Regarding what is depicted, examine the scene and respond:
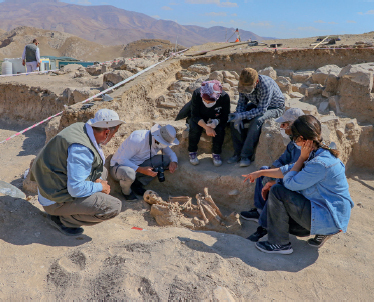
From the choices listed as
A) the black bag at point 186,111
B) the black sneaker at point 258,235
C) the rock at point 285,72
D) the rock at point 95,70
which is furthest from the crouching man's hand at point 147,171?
the rock at point 95,70

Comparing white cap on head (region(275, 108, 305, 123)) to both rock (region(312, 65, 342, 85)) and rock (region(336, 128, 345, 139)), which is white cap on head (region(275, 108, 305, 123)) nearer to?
rock (region(336, 128, 345, 139))

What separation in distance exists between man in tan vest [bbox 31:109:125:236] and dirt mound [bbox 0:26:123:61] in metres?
32.3

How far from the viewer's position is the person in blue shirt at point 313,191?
2744mm

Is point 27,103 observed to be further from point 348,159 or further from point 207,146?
point 348,159

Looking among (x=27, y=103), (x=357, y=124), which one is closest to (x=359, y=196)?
(x=357, y=124)

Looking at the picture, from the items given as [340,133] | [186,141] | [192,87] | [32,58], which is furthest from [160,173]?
[32,58]

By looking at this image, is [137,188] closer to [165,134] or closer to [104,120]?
[165,134]

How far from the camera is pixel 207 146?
17.6ft

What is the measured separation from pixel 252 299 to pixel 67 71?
10636 millimetres

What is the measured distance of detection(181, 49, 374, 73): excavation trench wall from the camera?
295 inches

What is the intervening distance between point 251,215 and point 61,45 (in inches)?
1432

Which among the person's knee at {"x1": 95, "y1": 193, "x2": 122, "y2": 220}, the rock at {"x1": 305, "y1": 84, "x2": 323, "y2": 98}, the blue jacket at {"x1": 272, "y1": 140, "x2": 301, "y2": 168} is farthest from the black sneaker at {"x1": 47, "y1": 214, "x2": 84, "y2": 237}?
the rock at {"x1": 305, "y1": 84, "x2": 323, "y2": 98}

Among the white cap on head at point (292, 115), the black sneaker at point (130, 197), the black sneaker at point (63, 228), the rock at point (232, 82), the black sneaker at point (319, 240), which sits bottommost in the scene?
the black sneaker at point (130, 197)

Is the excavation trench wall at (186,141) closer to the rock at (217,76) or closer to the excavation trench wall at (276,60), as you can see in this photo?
the excavation trench wall at (276,60)
